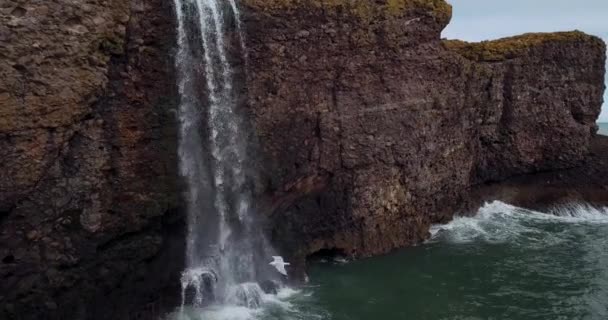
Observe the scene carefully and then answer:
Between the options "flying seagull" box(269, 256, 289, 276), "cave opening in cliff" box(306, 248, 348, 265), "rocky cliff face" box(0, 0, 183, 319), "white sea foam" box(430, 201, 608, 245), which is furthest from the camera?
"white sea foam" box(430, 201, 608, 245)

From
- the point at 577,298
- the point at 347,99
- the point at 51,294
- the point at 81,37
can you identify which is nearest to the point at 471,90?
the point at 347,99

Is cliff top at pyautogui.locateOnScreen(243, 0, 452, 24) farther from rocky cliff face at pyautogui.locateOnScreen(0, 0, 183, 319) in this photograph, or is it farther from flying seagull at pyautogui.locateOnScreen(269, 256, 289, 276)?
flying seagull at pyautogui.locateOnScreen(269, 256, 289, 276)

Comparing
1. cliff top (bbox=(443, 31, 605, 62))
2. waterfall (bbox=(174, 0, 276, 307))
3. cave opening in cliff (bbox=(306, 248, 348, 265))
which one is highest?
cliff top (bbox=(443, 31, 605, 62))

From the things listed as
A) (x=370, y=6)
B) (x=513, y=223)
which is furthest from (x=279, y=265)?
(x=513, y=223)

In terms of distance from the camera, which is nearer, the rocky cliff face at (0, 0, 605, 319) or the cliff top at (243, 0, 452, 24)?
the rocky cliff face at (0, 0, 605, 319)

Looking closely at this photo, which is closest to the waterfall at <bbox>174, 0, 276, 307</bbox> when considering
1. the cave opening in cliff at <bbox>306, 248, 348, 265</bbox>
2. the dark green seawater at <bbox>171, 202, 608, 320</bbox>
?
the dark green seawater at <bbox>171, 202, 608, 320</bbox>

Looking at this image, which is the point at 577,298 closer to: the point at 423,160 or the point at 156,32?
the point at 423,160

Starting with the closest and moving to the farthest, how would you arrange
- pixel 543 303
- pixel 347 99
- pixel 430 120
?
pixel 543 303 → pixel 347 99 → pixel 430 120
